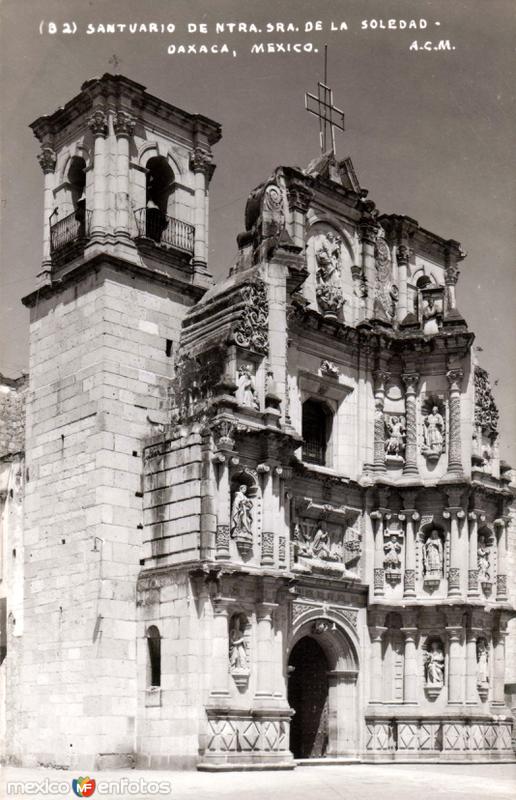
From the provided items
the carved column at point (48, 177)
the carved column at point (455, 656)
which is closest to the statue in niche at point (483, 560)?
the carved column at point (455, 656)

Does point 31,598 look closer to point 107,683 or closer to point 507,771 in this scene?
point 107,683

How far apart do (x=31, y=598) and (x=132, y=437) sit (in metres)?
4.58

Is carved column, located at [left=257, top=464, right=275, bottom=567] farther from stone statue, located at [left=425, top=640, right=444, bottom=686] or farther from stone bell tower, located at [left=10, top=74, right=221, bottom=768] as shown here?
stone statue, located at [left=425, top=640, right=444, bottom=686]

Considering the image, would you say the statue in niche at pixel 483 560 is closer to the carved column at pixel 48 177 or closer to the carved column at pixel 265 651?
the carved column at pixel 265 651

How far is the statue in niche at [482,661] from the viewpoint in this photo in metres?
30.6

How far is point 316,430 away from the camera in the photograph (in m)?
31.7

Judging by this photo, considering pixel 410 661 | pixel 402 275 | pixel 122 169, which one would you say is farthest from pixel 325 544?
pixel 122 169

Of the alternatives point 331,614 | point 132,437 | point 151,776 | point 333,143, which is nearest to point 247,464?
point 132,437

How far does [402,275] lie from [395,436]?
5.02 m

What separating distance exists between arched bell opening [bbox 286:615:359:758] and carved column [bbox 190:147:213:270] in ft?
32.0

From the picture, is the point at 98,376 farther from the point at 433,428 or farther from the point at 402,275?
the point at 402,275

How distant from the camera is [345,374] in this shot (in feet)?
104

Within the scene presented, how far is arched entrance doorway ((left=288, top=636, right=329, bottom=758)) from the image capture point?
30219 mm

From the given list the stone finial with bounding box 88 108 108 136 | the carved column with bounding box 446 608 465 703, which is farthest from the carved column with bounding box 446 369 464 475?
the stone finial with bounding box 88 108 108 136
